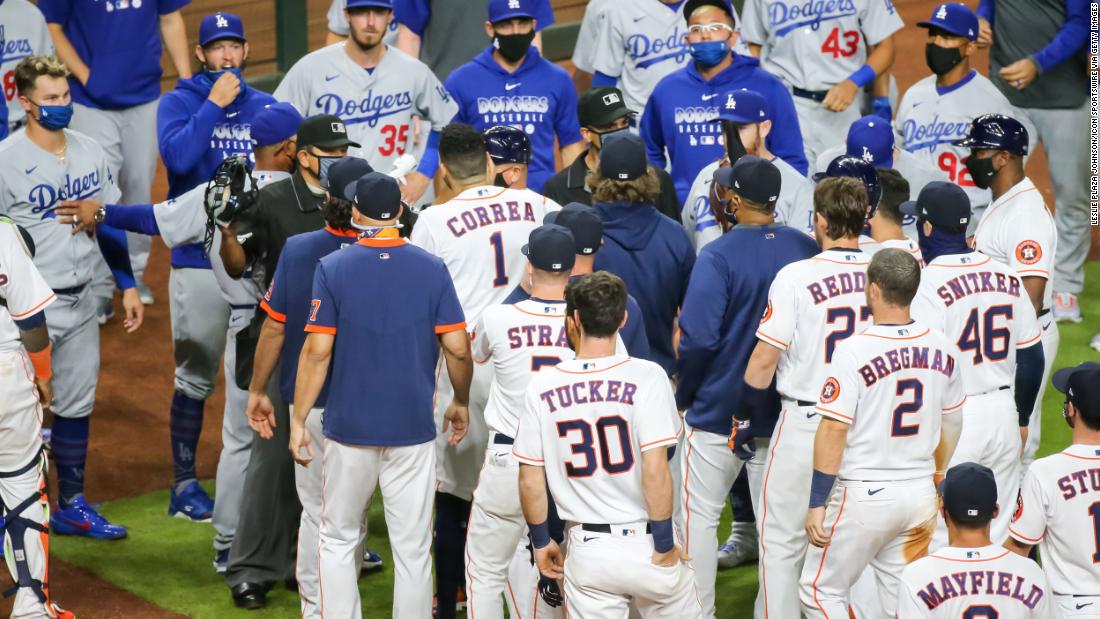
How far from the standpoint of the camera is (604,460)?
175 inches

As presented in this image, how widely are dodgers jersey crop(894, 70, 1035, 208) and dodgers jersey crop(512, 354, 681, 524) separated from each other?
3.96 m

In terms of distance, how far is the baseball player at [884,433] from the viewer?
4688 mm

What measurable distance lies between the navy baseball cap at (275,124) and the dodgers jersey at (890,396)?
2.62 metres

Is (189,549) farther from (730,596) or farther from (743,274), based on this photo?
(743,274)

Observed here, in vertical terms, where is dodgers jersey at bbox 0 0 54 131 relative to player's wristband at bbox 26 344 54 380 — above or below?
above

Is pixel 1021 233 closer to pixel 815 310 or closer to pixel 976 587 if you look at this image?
pixel 815 310

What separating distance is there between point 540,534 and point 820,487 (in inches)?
36.6

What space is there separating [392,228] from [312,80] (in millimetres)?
2410

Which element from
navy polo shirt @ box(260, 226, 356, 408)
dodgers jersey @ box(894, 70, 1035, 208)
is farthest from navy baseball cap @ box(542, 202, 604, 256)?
dodgers jersey @ box(894, 70, 1035, 208)

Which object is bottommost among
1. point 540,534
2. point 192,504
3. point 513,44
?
point 192,504

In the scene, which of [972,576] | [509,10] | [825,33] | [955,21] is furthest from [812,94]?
[972,576]

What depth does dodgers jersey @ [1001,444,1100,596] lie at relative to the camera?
15.0 feet

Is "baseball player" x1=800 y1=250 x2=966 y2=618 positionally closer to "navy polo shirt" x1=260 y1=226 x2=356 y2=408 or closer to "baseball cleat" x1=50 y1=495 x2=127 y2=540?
"navy polo shirt" x1=260 y1=226 x2=356 y2=408

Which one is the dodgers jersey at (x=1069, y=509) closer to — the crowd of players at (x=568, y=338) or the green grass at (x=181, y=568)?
the crowd of players at (x=568, y=338)
